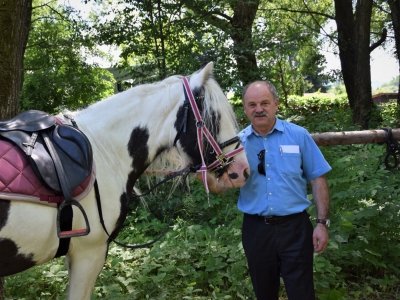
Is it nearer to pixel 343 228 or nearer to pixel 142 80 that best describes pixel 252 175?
pixel 343 228

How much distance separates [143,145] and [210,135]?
43 centimetres

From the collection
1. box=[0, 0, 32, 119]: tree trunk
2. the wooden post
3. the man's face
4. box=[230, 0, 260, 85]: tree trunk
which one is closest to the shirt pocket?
the man's face

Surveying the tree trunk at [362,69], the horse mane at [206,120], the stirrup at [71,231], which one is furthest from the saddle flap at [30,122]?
the tree trunk at [362,69]

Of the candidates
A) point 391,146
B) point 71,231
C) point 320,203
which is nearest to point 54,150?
point 71,231

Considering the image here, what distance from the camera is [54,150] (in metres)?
2.01

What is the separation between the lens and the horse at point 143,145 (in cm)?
216

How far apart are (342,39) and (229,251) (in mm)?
8677

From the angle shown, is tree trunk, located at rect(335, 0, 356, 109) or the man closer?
the man

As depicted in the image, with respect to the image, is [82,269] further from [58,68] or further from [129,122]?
[58,68]

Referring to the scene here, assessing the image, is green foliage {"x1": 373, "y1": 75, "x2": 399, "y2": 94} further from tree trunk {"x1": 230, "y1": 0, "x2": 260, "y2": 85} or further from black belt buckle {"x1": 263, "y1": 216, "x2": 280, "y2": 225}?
black belt buckle {"x1": 263, "y1": 216, "x2": 280, "y2": 225}

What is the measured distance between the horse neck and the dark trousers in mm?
835

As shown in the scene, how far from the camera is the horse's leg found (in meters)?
2.15

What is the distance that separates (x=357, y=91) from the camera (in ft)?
31.3

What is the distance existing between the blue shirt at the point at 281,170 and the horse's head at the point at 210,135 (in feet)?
0.74
